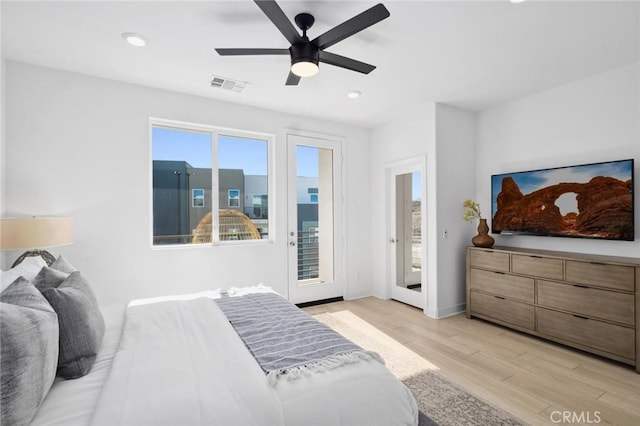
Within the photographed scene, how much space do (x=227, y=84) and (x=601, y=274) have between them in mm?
3982

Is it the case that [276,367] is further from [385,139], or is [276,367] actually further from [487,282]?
[385,139]

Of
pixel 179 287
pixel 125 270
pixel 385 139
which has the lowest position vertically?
pixel 179 287

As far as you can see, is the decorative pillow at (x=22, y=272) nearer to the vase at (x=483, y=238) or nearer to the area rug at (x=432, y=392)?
the area rug at (x=432, y=392)

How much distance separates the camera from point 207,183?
12.5 feet

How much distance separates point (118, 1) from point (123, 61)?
0.89m

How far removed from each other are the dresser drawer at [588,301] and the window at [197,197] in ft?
12.6

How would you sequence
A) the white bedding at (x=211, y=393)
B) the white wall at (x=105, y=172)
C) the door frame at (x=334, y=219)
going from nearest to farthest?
the white bedding at (x=211, y=393) < the white wall at (x=105, y=172) < the door frame at (x=334, y=219)

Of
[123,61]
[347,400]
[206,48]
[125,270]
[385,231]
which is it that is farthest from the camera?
[385,231]

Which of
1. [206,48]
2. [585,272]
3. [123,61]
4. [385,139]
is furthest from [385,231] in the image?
[123,61]

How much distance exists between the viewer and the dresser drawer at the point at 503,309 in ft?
10.6

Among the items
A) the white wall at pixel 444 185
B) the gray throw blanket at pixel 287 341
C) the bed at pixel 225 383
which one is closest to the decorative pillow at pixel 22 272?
the bed at pixel 225 383

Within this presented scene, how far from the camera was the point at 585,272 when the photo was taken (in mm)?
2814

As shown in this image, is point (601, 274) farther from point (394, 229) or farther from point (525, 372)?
point (394, 229)

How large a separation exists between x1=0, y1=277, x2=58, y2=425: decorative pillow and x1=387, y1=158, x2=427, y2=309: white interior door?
3.74 metres
